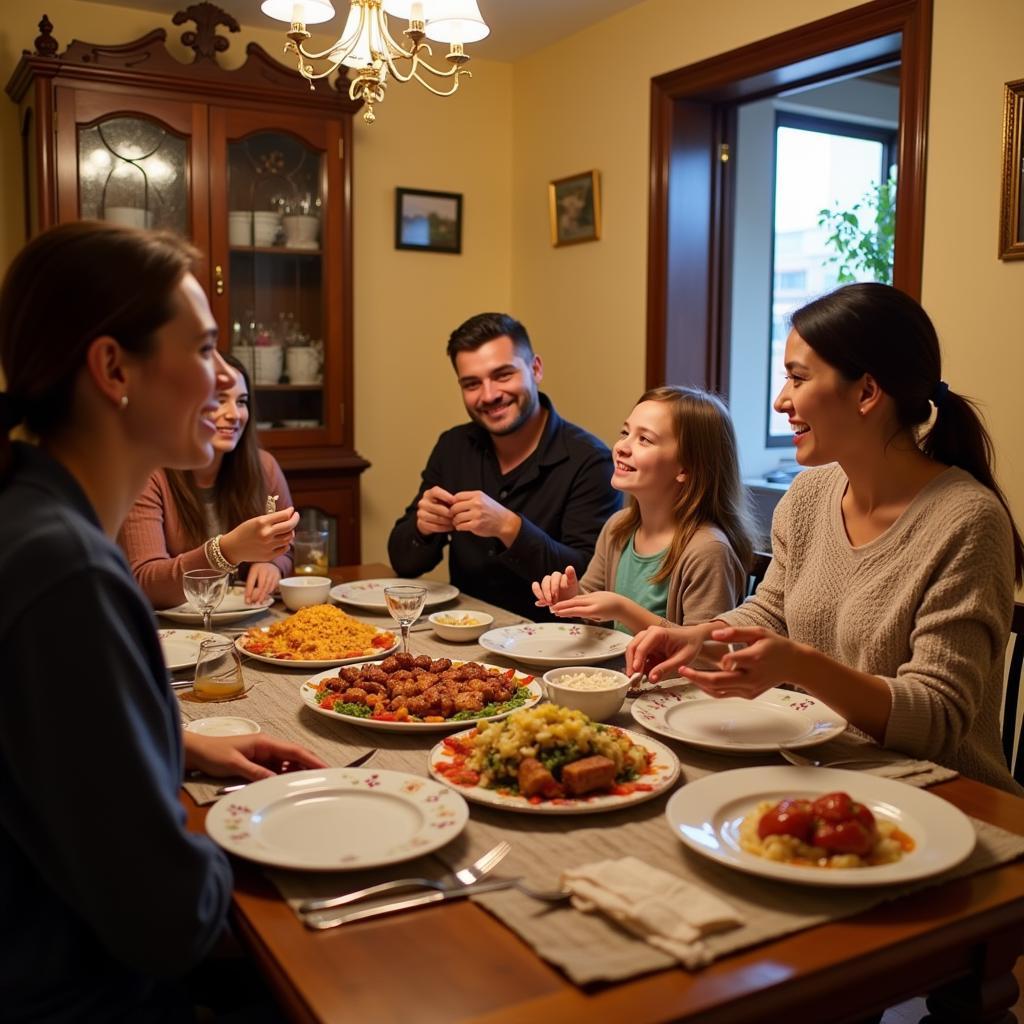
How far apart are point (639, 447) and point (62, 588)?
148cm

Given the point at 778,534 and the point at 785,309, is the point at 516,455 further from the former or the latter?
the point at 785,309

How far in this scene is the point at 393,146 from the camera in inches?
176

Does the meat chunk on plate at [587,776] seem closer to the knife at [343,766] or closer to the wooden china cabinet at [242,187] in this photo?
the knife at [343,766]

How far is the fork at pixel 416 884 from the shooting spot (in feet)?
3.34

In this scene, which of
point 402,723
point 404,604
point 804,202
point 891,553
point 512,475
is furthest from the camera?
point 804,202

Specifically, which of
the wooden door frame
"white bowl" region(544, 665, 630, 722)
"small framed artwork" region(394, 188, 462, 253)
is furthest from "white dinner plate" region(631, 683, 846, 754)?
"small framed artwork" region(394, 188, 462, 253)

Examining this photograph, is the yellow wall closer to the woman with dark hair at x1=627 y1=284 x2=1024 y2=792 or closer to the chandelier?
the woman with dark hair at x1=627 y1=284 x2=1024 y2=792

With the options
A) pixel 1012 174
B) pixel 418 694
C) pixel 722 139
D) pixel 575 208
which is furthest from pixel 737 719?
pixel 575 208

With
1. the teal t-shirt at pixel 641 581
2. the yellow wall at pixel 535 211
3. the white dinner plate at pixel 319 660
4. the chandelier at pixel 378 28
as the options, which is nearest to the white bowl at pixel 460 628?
the white dinner plate at pixel 319 660

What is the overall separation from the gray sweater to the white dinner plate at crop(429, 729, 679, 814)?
34cm

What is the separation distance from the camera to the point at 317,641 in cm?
192

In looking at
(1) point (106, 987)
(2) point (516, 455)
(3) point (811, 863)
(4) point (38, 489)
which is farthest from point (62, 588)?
(2) point (516, 455)

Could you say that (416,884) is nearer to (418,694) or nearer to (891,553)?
(418,694)

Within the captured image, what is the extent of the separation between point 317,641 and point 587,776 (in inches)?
32.4
